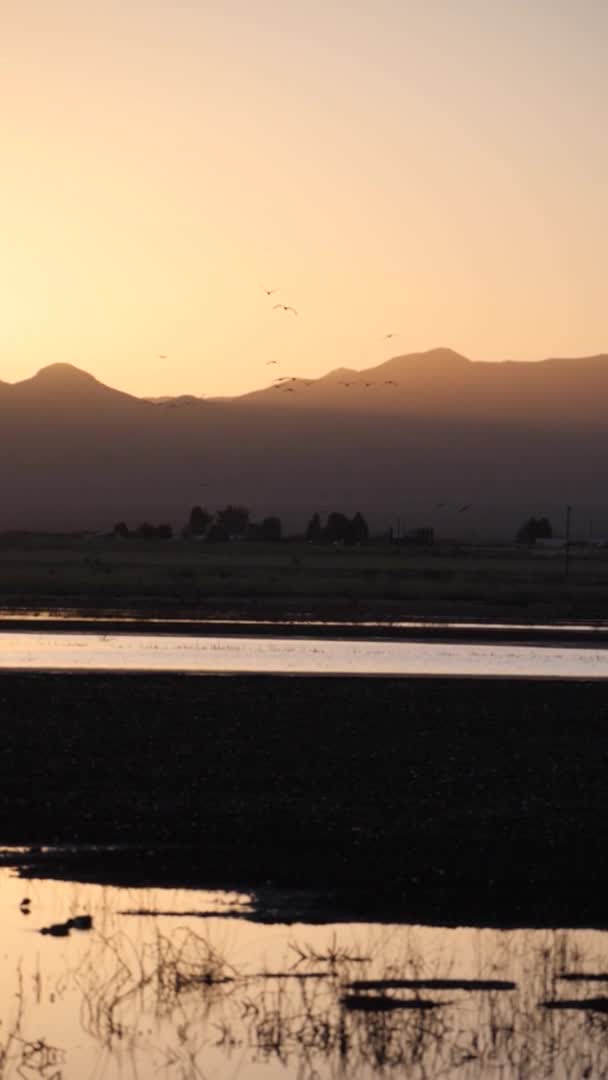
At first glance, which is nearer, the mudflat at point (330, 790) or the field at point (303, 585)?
the mudflat at point (330, 790)

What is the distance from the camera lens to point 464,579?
118812 mm

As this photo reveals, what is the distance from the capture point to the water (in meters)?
42.2

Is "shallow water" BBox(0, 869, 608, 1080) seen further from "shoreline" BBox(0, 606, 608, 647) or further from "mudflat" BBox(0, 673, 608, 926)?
"shoreline" BBox(0, 606, 608, 647)

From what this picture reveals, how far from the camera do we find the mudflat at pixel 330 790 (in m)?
17.5

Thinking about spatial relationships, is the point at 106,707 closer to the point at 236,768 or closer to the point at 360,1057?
the point at 236,768

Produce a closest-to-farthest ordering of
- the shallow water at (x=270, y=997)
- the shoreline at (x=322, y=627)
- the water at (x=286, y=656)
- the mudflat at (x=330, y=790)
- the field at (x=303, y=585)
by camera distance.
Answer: the shallow water at (x=270, y=997) → the mudflat at (x=330, y=790) → the water at (x=286, y=656) → the shoreline at (x=322, y=627) → the field at (x=303, y=585)

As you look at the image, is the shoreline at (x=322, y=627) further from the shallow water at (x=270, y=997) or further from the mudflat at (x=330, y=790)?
the shallow water at (x=270, y=997)

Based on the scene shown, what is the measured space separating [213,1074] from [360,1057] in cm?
102

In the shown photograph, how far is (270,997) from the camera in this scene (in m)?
13.5

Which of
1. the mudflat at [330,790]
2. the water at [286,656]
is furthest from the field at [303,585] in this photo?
the mudflat at [330,790]

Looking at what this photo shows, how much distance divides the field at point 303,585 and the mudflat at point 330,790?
113 feet

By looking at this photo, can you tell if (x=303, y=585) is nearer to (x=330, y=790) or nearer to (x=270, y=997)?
(x=330, y=790)

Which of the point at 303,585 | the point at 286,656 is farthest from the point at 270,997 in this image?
the point at 303,585

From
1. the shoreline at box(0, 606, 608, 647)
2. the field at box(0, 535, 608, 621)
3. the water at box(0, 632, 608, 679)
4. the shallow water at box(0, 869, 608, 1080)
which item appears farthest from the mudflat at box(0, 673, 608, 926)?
the field at box(0, 535, 608, 621)
